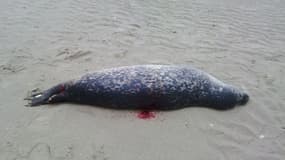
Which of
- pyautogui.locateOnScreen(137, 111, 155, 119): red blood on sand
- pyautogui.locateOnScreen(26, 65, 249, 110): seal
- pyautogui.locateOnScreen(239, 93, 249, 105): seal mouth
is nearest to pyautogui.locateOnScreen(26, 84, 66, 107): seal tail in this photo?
pyautogui.locateOnScreen(26, 65, 249, 110): seal

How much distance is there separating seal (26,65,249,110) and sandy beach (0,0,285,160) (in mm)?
118

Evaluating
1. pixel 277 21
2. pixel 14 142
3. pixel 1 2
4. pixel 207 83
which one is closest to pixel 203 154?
pixel 207 83

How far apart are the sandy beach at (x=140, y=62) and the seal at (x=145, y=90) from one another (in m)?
0.12

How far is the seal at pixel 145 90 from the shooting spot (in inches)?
130

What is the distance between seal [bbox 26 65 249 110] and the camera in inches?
130

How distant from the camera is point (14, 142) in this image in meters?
2.98

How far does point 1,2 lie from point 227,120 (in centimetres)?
643

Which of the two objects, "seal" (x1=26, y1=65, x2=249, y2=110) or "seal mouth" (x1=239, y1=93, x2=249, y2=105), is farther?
"seal mouth" (x1=239, y1=93, x2=249, y2=105)

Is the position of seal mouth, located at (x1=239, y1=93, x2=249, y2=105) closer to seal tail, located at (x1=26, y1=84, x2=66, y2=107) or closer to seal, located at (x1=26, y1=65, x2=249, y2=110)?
seal, located at (x1=26, y1=65, x2=249, y2=110)

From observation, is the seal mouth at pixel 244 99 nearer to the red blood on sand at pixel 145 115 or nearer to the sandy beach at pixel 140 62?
the sandy beach at pixel 140 62

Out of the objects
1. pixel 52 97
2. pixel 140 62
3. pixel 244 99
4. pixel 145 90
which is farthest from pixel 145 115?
pixel 140 62

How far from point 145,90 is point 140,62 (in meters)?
1.43

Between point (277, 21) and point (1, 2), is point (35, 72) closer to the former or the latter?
point (1, 2)

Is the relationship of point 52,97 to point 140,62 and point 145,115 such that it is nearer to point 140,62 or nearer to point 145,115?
point 145,115
